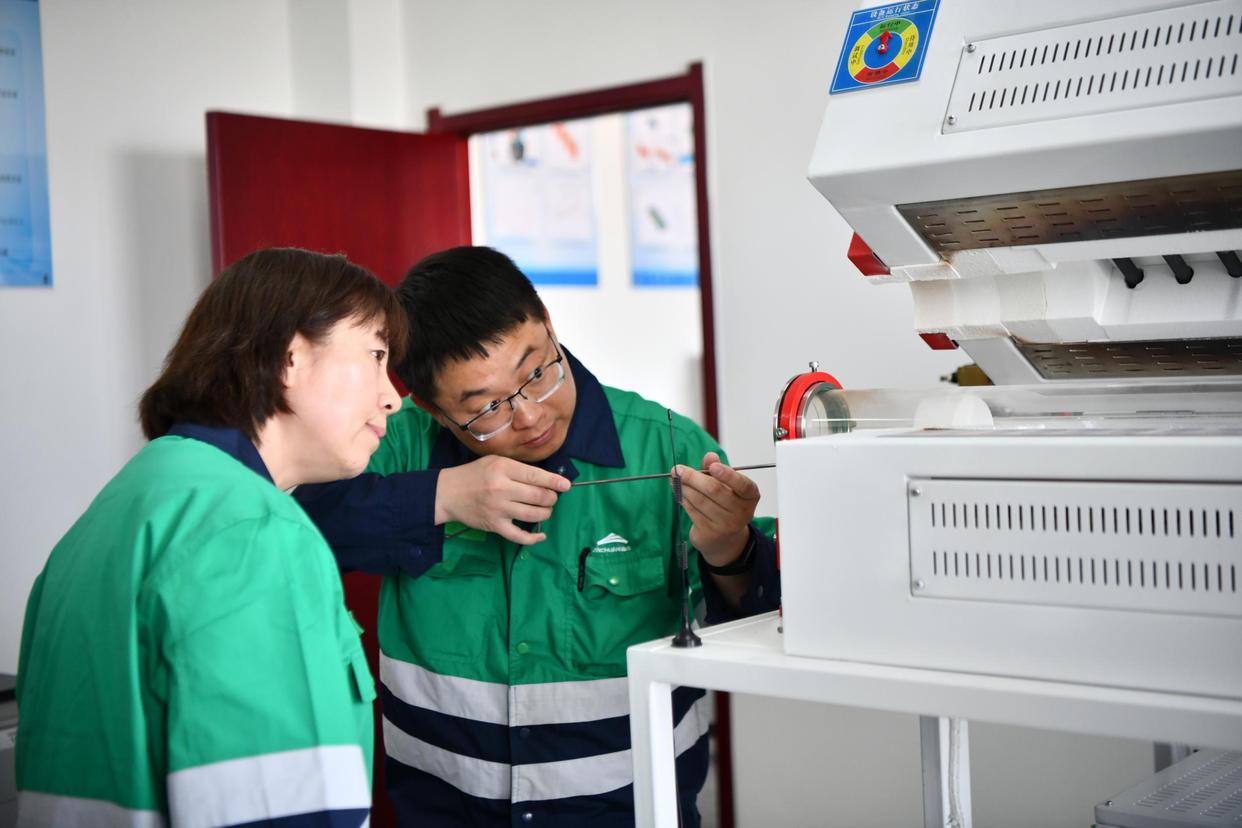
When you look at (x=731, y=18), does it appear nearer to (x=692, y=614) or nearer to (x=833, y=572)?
(x=692, y=614)

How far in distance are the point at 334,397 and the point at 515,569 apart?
0.54 meters

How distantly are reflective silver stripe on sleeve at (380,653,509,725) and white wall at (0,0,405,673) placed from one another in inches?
63.3

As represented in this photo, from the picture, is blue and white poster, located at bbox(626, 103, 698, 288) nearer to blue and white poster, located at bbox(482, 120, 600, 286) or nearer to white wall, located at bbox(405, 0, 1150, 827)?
blue and white poster, located at bbox(482, 120, 600, 286)

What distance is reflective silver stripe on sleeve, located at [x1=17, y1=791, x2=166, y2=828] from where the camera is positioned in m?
1.01

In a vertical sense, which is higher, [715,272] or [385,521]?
[715,272]

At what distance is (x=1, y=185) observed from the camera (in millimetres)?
2877

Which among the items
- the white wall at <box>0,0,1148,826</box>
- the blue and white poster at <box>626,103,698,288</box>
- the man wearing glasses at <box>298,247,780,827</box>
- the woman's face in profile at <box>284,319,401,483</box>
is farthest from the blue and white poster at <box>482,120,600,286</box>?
the woman's face in profile at <box>284,319,401,483</box>

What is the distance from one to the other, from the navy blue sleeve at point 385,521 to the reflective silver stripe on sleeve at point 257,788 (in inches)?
26.2

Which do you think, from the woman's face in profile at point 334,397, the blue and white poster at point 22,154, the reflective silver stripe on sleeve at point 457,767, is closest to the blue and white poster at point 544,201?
the blue and white poster at point 22,154

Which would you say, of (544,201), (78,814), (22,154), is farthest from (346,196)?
(78,814)

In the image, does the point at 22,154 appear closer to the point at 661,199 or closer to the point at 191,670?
the point at 191,670

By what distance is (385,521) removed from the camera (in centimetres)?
168

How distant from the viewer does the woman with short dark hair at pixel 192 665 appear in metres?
0.99

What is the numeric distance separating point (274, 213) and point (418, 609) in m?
1.79
